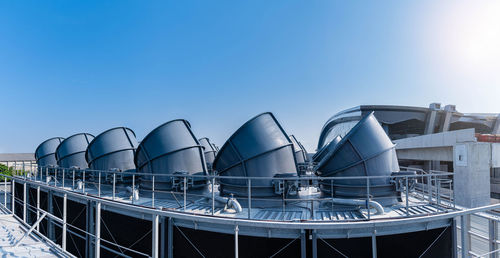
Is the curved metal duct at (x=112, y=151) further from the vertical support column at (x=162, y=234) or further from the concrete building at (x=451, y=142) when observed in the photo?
the concrete building at (x=451, y=142)

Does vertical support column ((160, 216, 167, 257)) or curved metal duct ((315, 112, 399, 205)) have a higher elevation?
curved metal duct ((315, 112, 399, 205))

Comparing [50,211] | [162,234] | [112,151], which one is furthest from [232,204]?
[50,211]

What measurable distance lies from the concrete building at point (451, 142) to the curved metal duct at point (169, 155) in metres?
16.0

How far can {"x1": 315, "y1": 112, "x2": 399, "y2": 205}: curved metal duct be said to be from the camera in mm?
8008

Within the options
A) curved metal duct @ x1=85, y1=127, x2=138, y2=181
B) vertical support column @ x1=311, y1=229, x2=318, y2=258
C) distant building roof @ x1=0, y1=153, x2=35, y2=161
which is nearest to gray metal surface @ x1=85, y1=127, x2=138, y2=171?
curved metal duct @ x1=85, y1=127, x2=138, y2=181

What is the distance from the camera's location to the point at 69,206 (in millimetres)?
11742

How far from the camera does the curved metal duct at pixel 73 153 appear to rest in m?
17.0

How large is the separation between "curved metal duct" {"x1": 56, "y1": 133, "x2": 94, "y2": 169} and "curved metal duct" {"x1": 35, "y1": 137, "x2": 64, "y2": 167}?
443cm

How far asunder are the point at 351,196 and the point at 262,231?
3.58 m

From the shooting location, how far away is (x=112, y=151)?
13.1 meters

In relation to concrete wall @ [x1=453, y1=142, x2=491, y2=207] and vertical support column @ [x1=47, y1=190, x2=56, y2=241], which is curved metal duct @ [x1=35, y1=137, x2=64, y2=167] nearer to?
vertical support column @ [x1=47, y1=190, x2=56, y2=241]

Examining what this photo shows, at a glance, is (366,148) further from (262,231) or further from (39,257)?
(39,257)

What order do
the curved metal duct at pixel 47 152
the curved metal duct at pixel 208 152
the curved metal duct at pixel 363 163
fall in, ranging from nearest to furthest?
the curved metal duct at pixel 363 163, the curved metal duct at pixel 208 152, the curved metal duct at pixel 47 152

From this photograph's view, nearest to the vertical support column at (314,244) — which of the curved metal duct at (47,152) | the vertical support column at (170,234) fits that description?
the vertical support column at (170,234)
